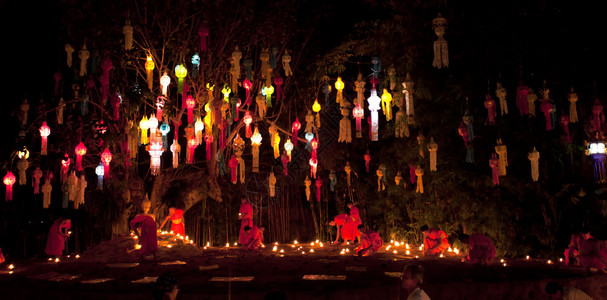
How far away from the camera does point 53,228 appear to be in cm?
1179

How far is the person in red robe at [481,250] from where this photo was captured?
30.8ft

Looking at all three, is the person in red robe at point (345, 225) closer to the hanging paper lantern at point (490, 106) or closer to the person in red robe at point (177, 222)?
the person in red robe at point (177, 222)

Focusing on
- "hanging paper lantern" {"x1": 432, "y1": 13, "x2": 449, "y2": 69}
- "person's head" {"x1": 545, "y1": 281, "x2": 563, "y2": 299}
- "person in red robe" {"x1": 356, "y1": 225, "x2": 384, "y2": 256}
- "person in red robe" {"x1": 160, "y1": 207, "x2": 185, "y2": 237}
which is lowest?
"person's head" {"x1": 545, "y1": 281, "x2": 563, "y2": 299}

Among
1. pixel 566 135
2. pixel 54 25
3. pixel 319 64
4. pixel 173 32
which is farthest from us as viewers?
pixel 319 64

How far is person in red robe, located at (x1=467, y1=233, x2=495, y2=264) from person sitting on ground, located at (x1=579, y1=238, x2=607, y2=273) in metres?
1.43

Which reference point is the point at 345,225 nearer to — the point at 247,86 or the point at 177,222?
the point at 177,222

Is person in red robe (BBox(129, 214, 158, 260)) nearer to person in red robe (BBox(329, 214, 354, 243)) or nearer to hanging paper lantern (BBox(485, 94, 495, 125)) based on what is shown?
person in red robe (BBox(329, 214, 354, 243))

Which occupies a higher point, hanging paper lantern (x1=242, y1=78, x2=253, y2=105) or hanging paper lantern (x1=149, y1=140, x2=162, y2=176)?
hanging paper lantern (x1=242, y1=78, x2=253, y2=105)

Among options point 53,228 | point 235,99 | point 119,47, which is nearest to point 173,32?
point 119,47

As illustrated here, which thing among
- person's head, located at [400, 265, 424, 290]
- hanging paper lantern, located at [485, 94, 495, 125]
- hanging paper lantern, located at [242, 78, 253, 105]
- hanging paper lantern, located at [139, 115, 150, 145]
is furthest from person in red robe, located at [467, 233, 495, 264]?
hanging paper lantern, located at [139, 115, 150, 145]

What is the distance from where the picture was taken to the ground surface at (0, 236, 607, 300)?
20.4 feet

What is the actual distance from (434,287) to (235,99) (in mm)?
6225

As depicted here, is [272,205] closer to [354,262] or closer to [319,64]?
[319,64]

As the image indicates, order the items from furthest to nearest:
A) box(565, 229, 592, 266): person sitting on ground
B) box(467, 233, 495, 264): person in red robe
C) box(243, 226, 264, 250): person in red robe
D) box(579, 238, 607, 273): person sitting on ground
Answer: box(243, 226, 264, 250): person in red robe → box(467, 233, 495, 264): person in red robe → box(565, 229, 592, 266): person sitting on ground → box(579, 238, 607, 273): person sitting on ground
